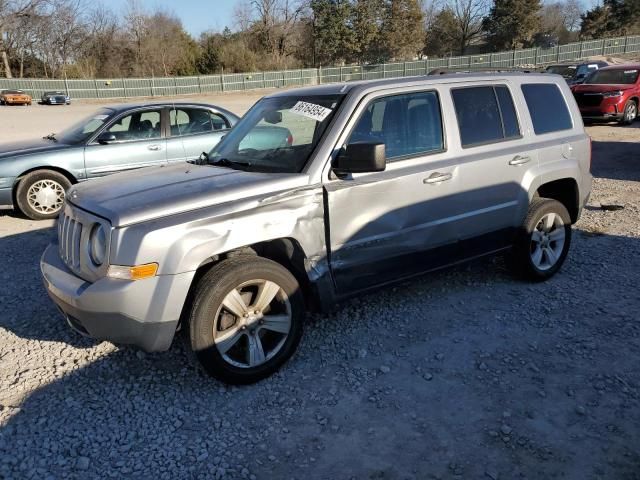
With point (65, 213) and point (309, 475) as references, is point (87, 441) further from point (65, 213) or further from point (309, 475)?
point (65, 213)

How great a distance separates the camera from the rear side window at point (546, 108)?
471cm

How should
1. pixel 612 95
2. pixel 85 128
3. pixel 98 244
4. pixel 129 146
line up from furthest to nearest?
pixel 612 95 < pixel 85 128 < pixel 129 146 < pixel 98 244

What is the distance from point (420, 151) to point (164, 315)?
87.4 inches

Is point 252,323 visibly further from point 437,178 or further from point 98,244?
point 437,178

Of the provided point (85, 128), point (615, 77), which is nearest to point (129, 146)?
point (85, 128)

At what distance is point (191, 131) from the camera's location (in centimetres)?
840

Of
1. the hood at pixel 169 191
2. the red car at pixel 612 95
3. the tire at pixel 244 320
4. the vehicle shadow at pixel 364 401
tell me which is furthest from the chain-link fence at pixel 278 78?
the tire at pixel 244 320

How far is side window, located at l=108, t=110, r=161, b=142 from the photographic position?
7.96 metres

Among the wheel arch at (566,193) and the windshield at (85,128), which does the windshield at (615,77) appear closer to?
the wheel arch at (566,193)

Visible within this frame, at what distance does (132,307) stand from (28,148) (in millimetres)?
5850

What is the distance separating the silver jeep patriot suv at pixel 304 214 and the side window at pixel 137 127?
415 centimetres

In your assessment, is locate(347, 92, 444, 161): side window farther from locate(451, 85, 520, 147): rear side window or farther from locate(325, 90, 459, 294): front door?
locate(451, 85, 520, 147): rear side window

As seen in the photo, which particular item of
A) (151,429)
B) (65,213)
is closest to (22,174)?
(65,213)

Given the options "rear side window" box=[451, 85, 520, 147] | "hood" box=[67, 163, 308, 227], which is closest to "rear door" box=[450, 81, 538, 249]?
"rear side window" box=[451, 85, 520, 147]
